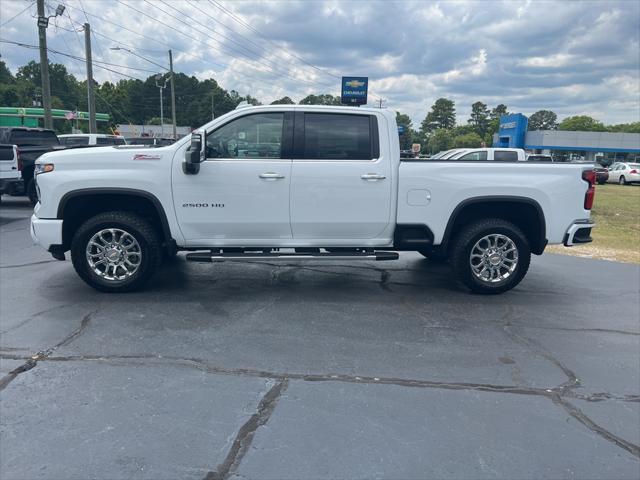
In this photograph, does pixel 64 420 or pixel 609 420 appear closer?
pixel 64 420

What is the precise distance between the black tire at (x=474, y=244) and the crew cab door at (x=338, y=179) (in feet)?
2.87

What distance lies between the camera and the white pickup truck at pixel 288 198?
18.5 ft

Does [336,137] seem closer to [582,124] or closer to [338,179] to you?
[338,179]

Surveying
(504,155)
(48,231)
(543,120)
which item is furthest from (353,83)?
(543,120)

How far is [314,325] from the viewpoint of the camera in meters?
5.08

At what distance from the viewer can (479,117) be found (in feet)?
459

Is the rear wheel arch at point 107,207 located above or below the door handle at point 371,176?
below

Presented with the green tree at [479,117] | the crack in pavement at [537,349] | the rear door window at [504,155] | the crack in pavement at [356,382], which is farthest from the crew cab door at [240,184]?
the green tree at [479,117]

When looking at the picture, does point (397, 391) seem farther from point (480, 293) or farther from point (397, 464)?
point (480, 293)

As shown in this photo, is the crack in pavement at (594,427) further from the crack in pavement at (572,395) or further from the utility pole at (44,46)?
the utility pole at (44,46)

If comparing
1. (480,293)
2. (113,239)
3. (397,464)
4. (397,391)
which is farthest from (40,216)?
(480,293)

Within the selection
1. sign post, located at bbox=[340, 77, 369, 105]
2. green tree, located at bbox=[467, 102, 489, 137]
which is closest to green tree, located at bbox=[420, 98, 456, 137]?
green tree, located at bbox=[467, 102, 489, 137]

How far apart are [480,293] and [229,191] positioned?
3.20 meters

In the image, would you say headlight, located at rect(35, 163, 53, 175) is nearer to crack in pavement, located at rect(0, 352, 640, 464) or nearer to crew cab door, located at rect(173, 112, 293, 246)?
crew cab door, located at rect(173, 112, 293, 246)
